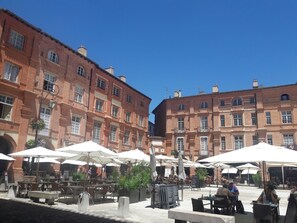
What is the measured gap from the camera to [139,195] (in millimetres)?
15023

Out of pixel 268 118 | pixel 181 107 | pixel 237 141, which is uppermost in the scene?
pixel 181 107

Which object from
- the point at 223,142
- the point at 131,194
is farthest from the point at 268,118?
the point at 131,194

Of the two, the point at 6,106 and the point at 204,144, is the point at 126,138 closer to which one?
the point at 204,144

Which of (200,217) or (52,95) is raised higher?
(52,95)

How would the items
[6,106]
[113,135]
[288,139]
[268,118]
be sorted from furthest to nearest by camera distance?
[268,118], [288,139], [113,135], [6,106]

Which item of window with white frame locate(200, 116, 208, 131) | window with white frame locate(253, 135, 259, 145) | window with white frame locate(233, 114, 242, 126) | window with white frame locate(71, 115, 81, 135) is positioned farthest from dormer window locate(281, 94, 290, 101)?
window with white frame locate(71, 115, 81, 135)

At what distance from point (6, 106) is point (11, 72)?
9.29 ft

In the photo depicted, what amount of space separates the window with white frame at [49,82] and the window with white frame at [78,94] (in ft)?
9.91

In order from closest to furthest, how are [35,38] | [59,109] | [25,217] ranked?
1. [25,217]
2. [35,38]
3. [59,109]

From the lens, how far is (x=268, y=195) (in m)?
9.37

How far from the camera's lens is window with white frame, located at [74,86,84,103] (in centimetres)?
2925

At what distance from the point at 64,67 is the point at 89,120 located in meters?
6.29

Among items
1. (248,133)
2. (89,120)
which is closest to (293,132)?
(248,133)

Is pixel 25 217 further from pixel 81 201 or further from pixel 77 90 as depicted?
pixel 77 90
